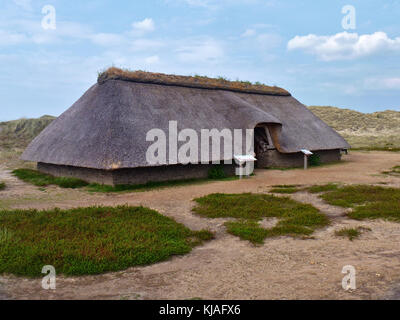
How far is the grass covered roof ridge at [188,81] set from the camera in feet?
60.7

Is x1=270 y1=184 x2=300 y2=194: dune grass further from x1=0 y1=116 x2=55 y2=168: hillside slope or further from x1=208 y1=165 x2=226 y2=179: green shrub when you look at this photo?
x1=0 y1=116 x2=55 y2=168: hillside slope

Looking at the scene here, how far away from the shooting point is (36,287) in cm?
507

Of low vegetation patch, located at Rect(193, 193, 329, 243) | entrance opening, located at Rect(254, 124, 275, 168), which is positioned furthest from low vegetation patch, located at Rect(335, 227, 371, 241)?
entrance opening, located at Rect(254, 124, 275, 168)

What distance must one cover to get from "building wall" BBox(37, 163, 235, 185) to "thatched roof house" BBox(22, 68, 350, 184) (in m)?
0.04

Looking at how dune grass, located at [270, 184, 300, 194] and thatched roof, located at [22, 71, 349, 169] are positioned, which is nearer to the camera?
dune grass, located at [270, 184, 300, 194]

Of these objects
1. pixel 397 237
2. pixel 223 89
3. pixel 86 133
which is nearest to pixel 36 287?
pixel 397 237

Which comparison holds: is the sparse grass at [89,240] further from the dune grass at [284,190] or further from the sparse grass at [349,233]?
the dune grass at [284,190]

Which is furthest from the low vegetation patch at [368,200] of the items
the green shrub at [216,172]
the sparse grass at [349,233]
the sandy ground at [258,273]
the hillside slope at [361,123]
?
the hillside slope at [361,123]

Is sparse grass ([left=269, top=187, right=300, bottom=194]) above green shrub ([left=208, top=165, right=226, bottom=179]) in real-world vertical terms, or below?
below

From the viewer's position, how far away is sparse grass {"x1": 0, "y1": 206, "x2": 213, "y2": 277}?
229 inches

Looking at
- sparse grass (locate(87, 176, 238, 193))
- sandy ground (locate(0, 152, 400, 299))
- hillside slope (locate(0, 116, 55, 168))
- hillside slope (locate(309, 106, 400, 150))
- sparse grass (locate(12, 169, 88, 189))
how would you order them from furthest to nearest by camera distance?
hillside slope (locate(309, 106, 400, 150)), hillside slope (locate(0, 116, 55, 168)), sparse grass (locate(12, 169, 88, 189)), sparse grass (locate(87, 176, 238, 193)), sandy ground (locate(0, 152, 400, 299))

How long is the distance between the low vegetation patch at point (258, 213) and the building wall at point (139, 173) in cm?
403

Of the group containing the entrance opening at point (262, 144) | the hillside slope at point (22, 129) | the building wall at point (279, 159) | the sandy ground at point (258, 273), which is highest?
the hillside slope at point (22, 129)

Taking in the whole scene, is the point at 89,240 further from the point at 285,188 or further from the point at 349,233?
the point at 285,188
